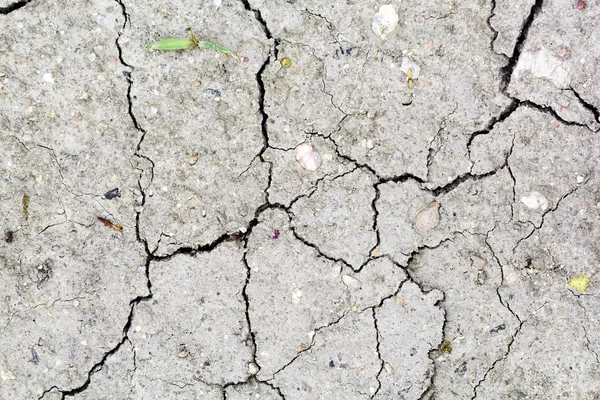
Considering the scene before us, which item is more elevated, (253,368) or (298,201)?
(298,201)

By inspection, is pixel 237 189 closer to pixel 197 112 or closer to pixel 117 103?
pixel 197 112

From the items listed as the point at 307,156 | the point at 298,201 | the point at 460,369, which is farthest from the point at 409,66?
the point at 460,369

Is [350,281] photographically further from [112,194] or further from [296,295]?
[112,194]

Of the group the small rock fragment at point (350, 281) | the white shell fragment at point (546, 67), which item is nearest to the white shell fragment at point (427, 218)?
the small rock fragment at point (350, 281)

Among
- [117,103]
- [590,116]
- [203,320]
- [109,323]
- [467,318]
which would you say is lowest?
[109,323]

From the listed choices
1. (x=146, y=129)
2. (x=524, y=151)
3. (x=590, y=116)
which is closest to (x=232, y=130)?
(x=146, y=129)

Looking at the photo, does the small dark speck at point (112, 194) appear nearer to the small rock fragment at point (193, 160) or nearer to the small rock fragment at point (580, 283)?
the small rock fragment at point (193, 160)
